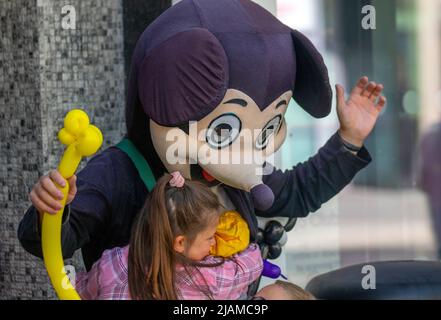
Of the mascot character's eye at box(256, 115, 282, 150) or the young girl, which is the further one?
the mascot character's eye at box(256, 115, 282, 150)

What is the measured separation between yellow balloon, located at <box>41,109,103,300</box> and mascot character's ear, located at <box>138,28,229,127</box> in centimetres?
22

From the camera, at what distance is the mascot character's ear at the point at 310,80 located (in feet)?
10.6

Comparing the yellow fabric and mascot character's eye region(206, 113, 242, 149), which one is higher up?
mascot character's eye region(206, 113, 242, 149)

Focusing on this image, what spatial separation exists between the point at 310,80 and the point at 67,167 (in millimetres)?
806

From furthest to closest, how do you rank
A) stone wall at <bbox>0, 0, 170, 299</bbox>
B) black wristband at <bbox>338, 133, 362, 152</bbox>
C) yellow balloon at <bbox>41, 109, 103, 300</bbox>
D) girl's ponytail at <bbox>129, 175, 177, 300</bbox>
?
1. stone wall at <bbox>0, 0, 170, 299</bbox>
2. black wristband at <bbox>338, 133, 362, 152</bbox>
3. girl's ponytail at <bbox>129, 175, 177, 300</bbox>
4. yellow balloon at <bbox>41, 109, 103, 300</bbox>

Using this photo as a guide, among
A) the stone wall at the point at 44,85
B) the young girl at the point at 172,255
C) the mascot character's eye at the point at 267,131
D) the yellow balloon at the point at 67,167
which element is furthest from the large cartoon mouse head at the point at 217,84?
the stone wall at the point at 44,85

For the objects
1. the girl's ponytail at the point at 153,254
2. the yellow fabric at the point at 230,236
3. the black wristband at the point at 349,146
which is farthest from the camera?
the black wristband at the point at 349,146

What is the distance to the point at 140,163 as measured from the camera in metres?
3.24

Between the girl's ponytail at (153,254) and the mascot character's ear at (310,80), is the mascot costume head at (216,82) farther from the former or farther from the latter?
the girl's ponytail at (153,254)

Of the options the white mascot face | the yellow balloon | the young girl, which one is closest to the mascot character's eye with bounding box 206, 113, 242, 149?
the white mascot face

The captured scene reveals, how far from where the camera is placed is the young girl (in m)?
3.02

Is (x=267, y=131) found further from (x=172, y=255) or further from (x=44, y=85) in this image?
(x=44, y=85)

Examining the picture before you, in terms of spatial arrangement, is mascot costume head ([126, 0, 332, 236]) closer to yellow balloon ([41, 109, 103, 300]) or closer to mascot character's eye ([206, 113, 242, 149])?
mascot character's eye ([206, 113, 242, 149])
